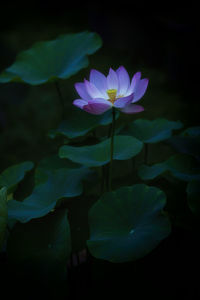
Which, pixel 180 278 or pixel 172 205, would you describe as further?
pixel 172 205

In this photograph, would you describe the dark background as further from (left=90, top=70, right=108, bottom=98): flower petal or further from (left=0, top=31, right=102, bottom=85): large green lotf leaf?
(left=90, top=70, right=108, bottom=98): flower petal

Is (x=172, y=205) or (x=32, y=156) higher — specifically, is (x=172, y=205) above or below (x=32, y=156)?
above

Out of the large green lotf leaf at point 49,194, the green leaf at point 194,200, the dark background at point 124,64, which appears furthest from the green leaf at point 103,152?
the dark background at point 124,64

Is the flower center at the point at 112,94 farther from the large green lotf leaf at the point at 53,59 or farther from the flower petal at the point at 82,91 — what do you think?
the large green lotf leaf at the point at 53,59

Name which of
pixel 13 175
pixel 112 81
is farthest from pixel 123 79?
pixel 13 175

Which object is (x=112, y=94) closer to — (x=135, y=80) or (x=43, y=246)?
(x=135, y=80)

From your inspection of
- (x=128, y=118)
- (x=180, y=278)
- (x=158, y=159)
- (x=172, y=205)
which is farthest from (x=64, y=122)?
(x=128, y=118)

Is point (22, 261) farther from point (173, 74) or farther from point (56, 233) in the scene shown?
point (173, 74)
